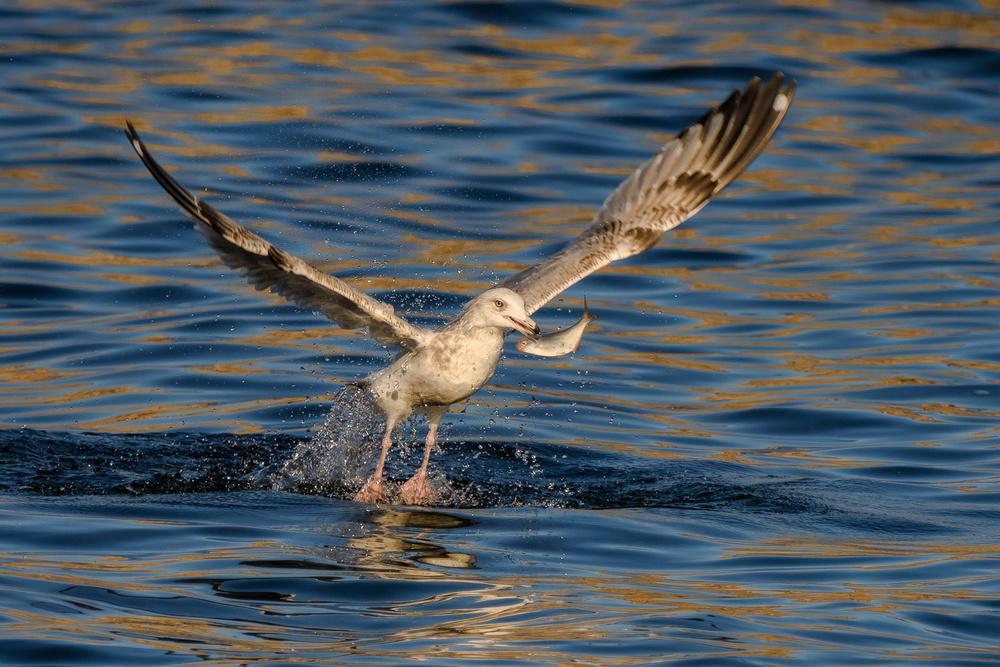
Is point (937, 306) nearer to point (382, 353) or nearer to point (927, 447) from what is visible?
point (927, 447)

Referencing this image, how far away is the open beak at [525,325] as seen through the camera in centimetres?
806

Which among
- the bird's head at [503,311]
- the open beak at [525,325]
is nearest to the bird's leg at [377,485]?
the bird's head at [503,311]

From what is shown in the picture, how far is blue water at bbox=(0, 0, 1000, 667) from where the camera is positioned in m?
6.37

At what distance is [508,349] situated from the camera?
12.2 meters

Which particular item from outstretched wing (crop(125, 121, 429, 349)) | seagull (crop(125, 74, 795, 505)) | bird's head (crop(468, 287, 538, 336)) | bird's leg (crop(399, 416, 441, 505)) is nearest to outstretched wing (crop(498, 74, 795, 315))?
seagull (crop(125, 74, 795, 505))

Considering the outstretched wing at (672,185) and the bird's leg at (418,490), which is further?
the outstretched wing at (672,185)

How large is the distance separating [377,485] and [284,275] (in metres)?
1.46

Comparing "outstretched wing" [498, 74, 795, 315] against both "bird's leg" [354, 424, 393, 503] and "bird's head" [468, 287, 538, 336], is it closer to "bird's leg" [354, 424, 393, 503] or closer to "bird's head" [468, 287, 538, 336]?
"bird's head" [468, 287, 538, 336]

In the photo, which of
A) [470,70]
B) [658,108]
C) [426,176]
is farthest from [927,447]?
[470,70]

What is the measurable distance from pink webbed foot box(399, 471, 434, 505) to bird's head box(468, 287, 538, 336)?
41.0 inches

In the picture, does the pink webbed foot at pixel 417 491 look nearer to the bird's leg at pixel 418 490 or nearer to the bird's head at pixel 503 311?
the bird's leg at pixel 418 490

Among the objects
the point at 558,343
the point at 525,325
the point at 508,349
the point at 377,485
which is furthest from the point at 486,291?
the point at 508,349

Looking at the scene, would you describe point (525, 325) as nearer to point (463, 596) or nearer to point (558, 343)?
point (558, 343)

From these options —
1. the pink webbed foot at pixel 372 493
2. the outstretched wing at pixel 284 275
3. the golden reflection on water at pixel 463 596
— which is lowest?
the golden reflection on water at pixel 463 596
